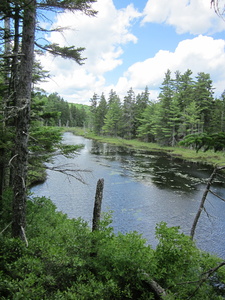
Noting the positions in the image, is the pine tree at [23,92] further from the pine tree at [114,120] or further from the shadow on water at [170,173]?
the pine tree at [114,120]

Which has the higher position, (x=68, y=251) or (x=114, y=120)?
(x=114, y=120)

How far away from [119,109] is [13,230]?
61663 millimetres

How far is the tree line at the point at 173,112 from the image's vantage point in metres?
43.0

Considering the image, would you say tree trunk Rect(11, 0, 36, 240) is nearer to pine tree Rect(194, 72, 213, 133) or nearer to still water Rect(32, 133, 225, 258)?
still water Rect(32, 133, 225, 258)

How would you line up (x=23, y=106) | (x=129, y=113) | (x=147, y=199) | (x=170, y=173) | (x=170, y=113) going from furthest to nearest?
(x=129, y=113) < (x=170, y=113) < (x=170, y=173) < (x=147, y=199) < (x=23, y=106)

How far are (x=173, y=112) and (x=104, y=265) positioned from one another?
1658 inches

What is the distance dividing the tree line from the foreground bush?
27.9 m

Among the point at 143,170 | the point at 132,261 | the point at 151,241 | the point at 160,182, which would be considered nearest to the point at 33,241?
the point at 132,261

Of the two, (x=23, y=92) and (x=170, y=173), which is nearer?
(x=23, y=92)

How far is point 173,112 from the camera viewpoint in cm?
4525

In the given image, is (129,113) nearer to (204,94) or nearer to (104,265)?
(204,94)

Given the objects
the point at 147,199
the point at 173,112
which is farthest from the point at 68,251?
the point at 173,112

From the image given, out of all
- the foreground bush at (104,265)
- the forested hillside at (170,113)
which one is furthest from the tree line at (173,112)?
the foreground bush at (104,265)

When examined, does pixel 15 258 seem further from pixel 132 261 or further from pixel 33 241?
pixel 132 261
